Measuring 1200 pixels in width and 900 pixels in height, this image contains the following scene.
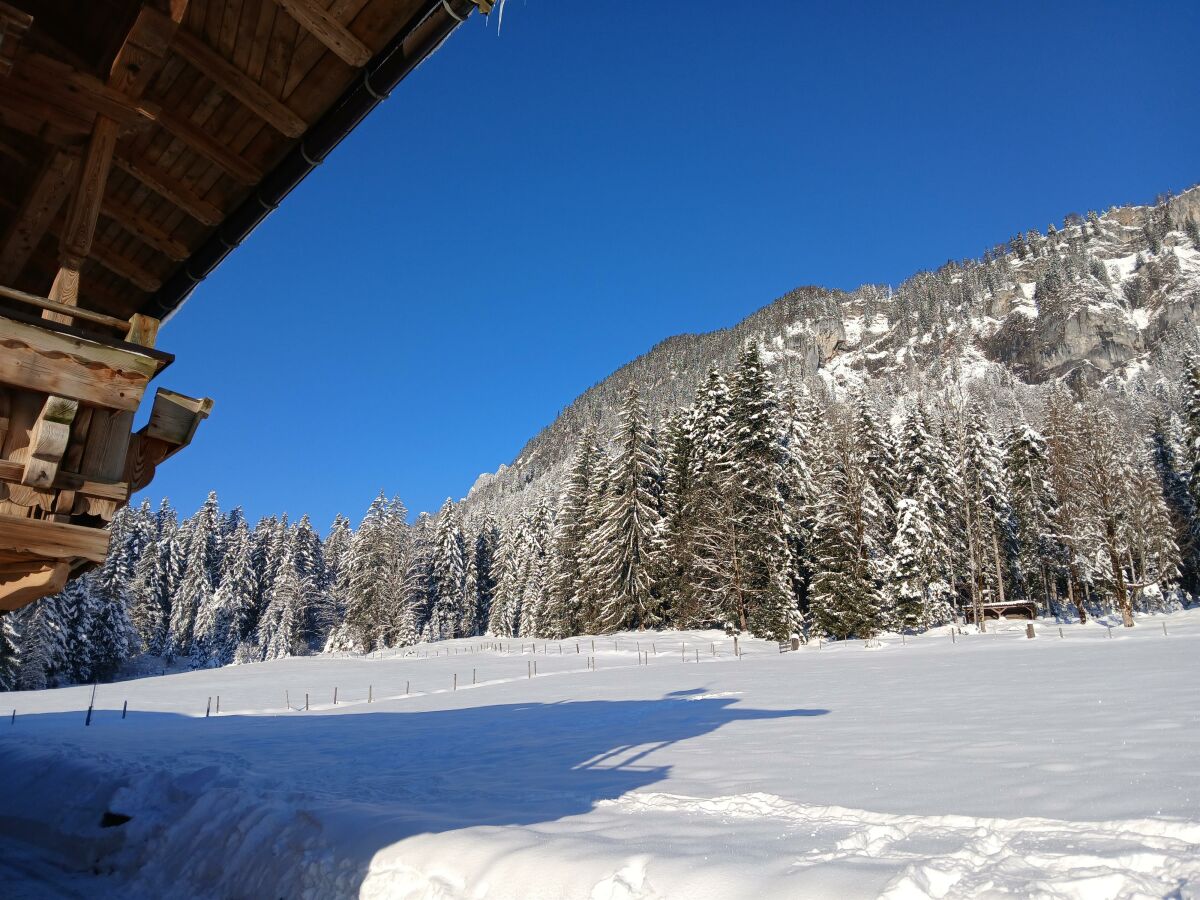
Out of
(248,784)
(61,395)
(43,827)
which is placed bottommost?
(43,827)

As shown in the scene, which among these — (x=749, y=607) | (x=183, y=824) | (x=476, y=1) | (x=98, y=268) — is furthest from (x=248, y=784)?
(x=749, y=607)

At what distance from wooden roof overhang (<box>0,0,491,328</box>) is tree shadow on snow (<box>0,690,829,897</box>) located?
5.82 m

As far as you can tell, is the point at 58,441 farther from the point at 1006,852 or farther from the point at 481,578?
the point at 481,578

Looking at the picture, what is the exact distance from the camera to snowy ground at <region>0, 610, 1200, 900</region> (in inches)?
194

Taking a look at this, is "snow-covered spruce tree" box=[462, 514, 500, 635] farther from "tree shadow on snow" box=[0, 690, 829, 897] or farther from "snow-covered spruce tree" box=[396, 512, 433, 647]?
"tree shadow on snow" box=[0, 690, 829, 897]

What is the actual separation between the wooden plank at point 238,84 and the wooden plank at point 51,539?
338 centimetres

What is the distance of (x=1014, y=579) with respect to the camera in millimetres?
54875

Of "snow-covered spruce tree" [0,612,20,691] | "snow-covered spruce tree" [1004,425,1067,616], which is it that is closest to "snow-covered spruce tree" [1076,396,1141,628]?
"snow-covered spruce tree" [1004,425,1067,616]

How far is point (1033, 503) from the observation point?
49688 mm

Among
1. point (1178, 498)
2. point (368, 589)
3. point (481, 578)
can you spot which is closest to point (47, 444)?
point (368, 589)

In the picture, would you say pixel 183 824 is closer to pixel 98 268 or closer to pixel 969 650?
pixel 98 268

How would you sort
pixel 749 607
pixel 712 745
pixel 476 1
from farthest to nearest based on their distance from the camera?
pixel 749 607 < pixel 712 745 < pixel 476 1

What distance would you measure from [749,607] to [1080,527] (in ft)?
74.9

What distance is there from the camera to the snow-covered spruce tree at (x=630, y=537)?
152 feet
